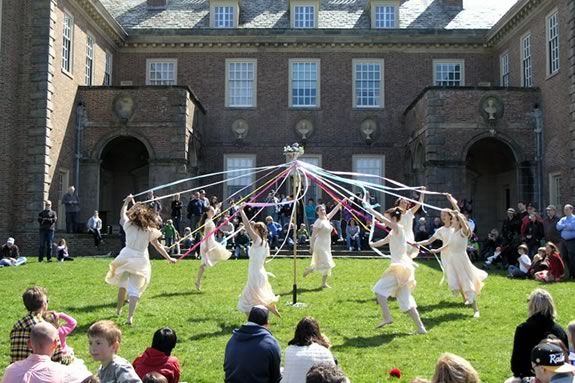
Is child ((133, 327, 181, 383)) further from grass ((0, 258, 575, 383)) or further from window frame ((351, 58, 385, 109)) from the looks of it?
window frame ((351, 58, 385, 109))

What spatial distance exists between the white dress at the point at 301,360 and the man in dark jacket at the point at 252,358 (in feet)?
0.75

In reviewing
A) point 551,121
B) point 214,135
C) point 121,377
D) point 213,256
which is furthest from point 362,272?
point 214,135

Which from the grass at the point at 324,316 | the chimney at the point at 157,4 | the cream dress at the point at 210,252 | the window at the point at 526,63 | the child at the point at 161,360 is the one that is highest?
the chimney at the point at 157,4

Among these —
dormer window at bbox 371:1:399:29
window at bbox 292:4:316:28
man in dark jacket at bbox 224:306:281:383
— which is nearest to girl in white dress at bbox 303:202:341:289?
man in dark jacket at bbox 224:306:281:383

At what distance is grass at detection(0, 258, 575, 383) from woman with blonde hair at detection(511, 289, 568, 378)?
5.49 feet

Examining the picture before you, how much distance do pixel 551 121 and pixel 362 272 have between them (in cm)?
1219

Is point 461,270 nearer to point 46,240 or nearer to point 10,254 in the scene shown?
point 46,240

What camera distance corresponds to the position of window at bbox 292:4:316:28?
3528 cm

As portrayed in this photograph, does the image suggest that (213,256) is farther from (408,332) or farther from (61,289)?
(408,332)

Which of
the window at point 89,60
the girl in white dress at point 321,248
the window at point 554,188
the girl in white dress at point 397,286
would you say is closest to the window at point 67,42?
the window at point 89,60

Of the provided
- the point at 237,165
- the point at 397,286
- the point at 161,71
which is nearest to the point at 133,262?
the point at 397,286

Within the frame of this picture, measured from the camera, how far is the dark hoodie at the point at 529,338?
22.3 ft

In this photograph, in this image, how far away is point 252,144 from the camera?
33.6 meters

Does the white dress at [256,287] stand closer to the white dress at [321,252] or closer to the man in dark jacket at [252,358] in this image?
the white dress at [321,252]
